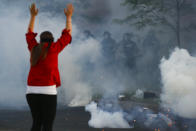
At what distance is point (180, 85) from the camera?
13742 mm

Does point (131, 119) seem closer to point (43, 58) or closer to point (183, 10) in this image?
point (43, 58)

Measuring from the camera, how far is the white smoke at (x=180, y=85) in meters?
13.3

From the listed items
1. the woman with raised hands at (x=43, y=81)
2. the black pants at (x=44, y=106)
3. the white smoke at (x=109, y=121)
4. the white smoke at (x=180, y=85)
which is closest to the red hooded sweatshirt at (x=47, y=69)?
the woman with raised hands at (x=43, y=81)

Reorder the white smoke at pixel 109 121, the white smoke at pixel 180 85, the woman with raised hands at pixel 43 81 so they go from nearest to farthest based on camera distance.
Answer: the woman with raised hands at pixel 43 81 → the white smoke at pixel 109 121 → the white smoke at pixel 180 85

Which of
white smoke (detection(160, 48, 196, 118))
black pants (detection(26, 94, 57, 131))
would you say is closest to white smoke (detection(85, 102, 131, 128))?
white smoke (detection(160, 48, 196, 118))

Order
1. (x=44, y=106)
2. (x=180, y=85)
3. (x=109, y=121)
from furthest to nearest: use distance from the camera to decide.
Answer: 1. (x=180, y=85)
2. (x=109, y=121)
3. (x=44, y=106)

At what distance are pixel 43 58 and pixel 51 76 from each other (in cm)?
22

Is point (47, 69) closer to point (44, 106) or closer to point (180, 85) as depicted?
point (44, 106)

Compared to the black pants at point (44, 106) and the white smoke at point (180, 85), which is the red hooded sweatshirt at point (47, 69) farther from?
the white smoke at point (180, 85)

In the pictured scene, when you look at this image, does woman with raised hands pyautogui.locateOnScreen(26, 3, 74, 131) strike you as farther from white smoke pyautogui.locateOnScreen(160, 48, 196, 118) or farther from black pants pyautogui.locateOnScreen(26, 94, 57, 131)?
white smoke pyautogui.locateOnScreen(160, 48, 196, 118)

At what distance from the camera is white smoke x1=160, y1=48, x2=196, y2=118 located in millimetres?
13320

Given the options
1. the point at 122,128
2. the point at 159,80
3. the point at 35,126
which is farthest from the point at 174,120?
the point at 159,80

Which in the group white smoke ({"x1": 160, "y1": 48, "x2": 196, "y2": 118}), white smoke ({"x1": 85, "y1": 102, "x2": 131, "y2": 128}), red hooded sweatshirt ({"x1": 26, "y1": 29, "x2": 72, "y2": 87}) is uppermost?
red hooded sweatshirt ({"x1": 26, "y1": 29, "x2": 72, "y2": 87})

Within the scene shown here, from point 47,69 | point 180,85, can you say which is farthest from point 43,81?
point 180,85
